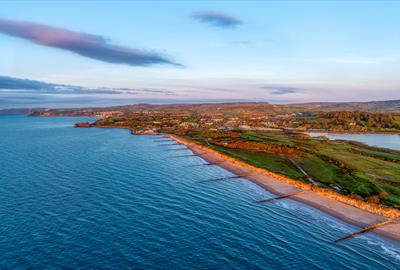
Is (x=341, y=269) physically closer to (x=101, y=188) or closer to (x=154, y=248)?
(x=154, y=248)

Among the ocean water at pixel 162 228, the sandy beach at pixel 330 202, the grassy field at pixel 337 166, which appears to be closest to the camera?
the ocean water at pixel 162 228

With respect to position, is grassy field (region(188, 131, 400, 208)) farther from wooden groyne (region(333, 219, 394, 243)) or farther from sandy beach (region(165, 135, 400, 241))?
wooden groyne (region(333, 219, 394, 243))

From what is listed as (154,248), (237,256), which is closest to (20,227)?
(154,248)

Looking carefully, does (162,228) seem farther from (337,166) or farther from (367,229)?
(337,166)

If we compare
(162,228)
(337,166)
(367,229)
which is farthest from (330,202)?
(162,228)

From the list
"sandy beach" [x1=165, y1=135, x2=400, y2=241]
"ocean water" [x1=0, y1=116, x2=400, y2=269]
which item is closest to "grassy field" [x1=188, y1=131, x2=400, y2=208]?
"sandy beach" [x1=165, y1=135, x2=400, y2=241]

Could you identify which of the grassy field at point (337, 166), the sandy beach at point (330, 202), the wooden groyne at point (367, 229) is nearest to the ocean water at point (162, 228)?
the wooden groyne at point (367, 229)

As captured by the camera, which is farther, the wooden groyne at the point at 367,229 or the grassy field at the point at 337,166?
the grassy field at the point at 337,166

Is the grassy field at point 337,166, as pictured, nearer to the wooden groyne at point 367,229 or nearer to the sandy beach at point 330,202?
the sandy beach at point 330,202
